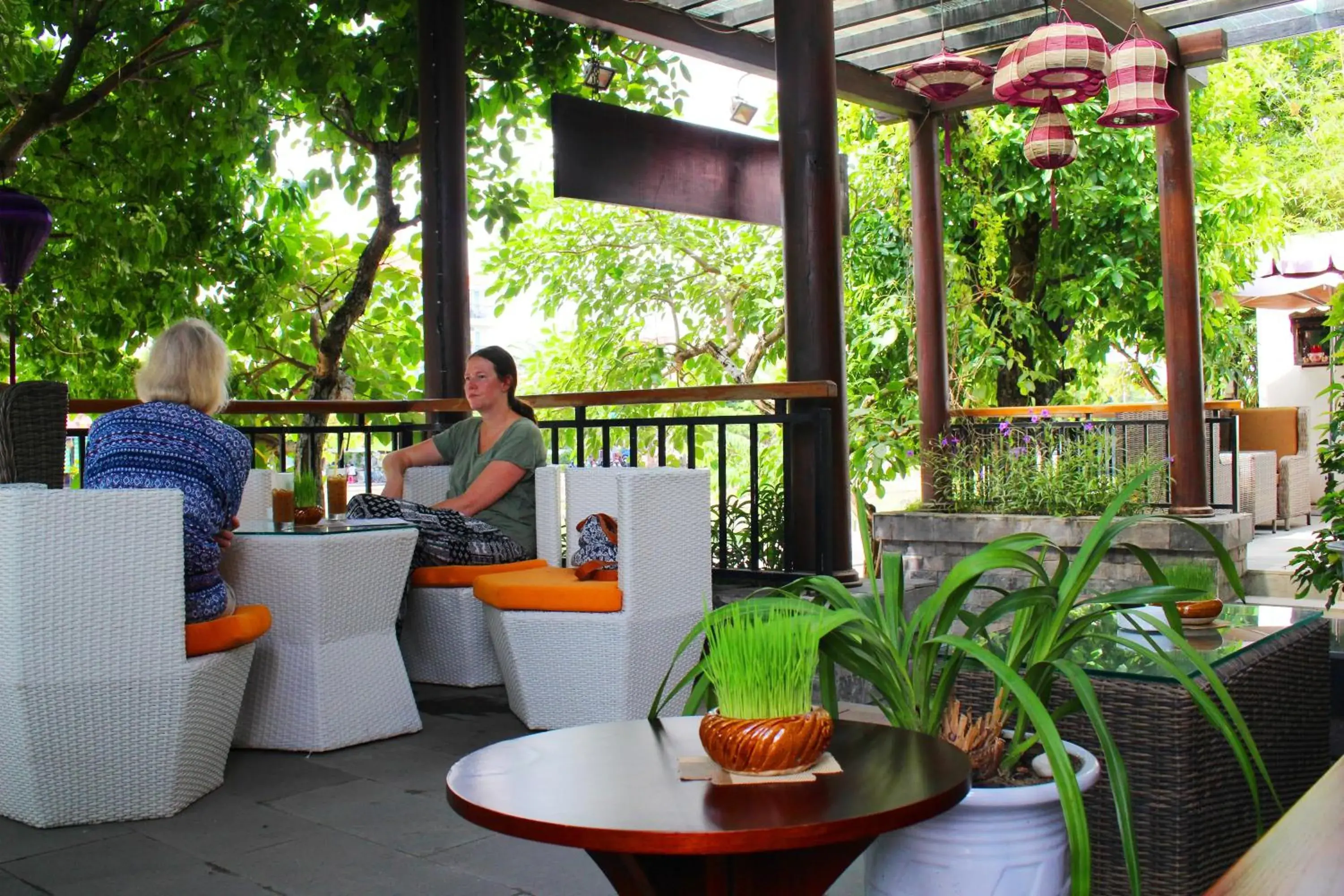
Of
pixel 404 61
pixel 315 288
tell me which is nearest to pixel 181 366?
pixel 404 61

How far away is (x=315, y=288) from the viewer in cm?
841

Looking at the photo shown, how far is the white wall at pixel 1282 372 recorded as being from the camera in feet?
42.1

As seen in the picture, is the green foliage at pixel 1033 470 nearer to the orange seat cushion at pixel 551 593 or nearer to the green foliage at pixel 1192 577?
the orange seat cushion at pixel 551 593

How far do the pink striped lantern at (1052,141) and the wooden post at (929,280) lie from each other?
177cm

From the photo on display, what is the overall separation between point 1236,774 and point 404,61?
5.52 meters

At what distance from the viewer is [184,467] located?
110 inches

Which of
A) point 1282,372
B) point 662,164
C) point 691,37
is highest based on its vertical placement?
point 691,37

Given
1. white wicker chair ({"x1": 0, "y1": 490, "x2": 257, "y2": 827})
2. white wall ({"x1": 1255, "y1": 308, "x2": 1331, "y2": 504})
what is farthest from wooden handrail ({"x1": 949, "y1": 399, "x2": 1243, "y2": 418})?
white wicker chair ({"x1": 0, "y1": 490, "x2": 257, "y2": 827})

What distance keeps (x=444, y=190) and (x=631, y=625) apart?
9.47 feet

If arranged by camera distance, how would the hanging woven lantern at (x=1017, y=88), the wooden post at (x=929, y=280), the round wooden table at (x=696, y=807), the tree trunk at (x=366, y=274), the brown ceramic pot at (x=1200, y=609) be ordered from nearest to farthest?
the round wooden table at (x=696, y=807)
the brown ceramic pot at (x=1200, y=609)
the hanging woven lantern at (x=1017, y=88)
the tree trunk at (x=366, y=274)
the wooden post at (x=929, y=280)

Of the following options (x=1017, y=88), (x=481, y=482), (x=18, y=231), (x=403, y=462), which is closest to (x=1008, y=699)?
(x=481, y=482)

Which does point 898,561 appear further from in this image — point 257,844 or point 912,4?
point 912,4

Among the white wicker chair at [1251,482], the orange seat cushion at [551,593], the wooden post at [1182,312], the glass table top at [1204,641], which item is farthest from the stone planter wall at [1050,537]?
the glass table top at [1204,641]

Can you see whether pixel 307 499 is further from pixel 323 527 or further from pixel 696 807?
pixel 696 807
